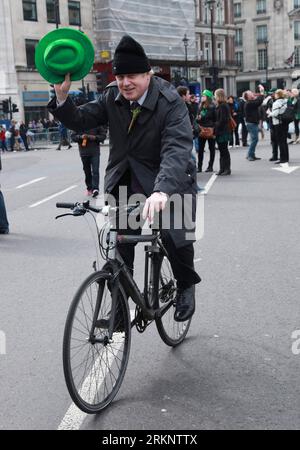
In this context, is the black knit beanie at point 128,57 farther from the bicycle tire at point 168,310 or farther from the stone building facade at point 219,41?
the stone building facade at point 219,41

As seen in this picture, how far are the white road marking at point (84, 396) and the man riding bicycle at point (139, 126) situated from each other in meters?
0.70

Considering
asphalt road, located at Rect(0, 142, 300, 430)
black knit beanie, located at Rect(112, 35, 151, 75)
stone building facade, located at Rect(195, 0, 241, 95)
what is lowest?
asphalt road, located at Rect(0, 142, 300, 430)

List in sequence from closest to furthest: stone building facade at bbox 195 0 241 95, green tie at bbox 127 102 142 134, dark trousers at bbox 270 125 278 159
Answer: green tie at bbox 127 102 142 134, dark trousers at bbox 270 125 278 159, stone building facade at bbox 195 0 241 95

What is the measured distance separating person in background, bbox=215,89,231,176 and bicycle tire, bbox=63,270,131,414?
10.7 metres

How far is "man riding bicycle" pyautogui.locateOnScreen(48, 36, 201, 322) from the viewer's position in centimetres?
373

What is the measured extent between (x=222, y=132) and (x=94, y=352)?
1136 cm

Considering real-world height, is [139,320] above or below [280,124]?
below

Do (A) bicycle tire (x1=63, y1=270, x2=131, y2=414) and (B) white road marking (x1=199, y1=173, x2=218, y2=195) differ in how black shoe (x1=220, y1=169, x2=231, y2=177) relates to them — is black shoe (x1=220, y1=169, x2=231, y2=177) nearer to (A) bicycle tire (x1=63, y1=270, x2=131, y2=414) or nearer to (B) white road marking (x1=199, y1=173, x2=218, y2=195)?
(B) white road marking (x1=199, y1=173, x2=218, y2=195)

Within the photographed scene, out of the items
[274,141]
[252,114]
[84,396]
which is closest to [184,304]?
[84,396]

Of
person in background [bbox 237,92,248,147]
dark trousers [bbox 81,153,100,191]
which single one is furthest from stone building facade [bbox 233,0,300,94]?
dark trousers [bbox 81,153,100,191]

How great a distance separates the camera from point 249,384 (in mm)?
3793

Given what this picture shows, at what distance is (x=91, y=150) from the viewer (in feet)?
38.7

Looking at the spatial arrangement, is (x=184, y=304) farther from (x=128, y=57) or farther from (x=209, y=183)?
(x=209, y=183)

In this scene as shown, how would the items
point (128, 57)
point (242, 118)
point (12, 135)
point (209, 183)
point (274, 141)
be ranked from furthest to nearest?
point (12, 135) < point (242, 118) < point (274, 141) < point (209, 183) < point (128, 57)
